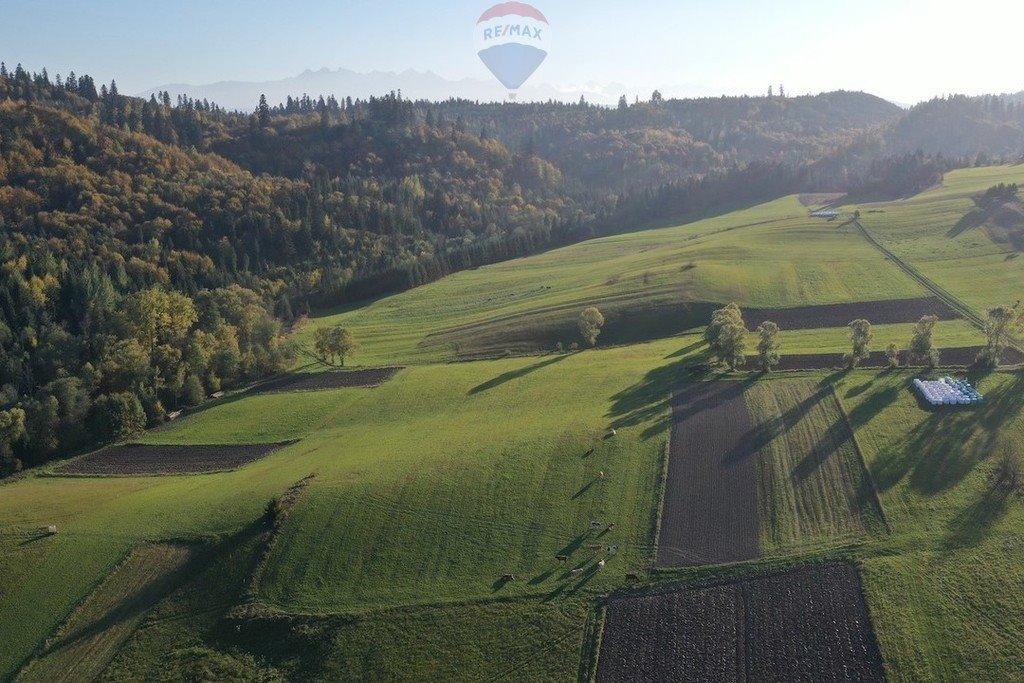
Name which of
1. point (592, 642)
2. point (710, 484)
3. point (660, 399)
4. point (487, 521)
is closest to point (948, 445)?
point (710, 484)

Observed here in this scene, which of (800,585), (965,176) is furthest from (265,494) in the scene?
(965,176)

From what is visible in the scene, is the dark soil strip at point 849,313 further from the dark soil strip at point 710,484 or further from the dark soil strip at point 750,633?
the dark soil strip at point 750,633

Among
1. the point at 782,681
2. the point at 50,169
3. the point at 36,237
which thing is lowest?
the point at 782,681

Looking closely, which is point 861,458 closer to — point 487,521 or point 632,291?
point 487,521

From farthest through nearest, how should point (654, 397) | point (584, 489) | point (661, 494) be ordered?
point (654, 397)
point (584, 489)
point (661, 494)

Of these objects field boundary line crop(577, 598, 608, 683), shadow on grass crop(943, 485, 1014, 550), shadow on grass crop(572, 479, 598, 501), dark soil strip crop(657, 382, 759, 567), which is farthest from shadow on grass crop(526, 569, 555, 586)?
shadow on grass crop(943, 485, 1014, 550)

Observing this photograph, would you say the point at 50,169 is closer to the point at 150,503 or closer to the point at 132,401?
the point at 132,401
